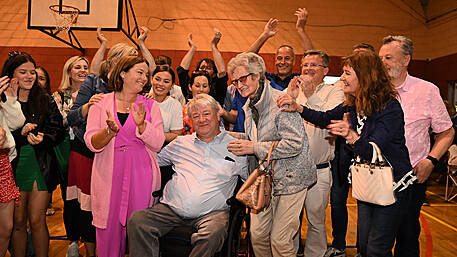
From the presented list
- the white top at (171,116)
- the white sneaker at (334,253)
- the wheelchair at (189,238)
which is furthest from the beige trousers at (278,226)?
the white top at (171,116)

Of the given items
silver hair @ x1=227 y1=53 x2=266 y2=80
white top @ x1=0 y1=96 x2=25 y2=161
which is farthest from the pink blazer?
silver hair @ x1=227 y1=53 x2=266 y2=80

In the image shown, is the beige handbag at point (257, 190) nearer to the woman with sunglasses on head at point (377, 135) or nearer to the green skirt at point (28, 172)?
the woman with sunglasses on head at point (377, 135)

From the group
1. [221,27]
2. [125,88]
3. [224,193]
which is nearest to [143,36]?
[125,88]

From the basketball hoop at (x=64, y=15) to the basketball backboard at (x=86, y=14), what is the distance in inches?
2.6

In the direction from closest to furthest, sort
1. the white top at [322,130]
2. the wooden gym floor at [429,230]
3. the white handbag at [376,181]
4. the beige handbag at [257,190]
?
the white handbag at [376,181], the beige handbag at [257,190], the white top at [322,130], the wooden gym floor at [429,230]

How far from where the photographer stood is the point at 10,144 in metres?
2.41

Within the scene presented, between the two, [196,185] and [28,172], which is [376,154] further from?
[28,172]

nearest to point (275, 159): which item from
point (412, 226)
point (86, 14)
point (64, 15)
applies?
point (412, 226)

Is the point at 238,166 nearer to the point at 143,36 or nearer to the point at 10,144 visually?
the point at 10,144

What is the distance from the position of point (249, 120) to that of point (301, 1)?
24.8 feet

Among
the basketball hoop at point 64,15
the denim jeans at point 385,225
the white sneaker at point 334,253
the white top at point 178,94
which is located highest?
the basketball hoop at point 64,15

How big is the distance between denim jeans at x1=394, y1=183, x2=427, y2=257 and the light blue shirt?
1073mm

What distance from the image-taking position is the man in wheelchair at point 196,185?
2346mm

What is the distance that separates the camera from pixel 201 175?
260 cm
